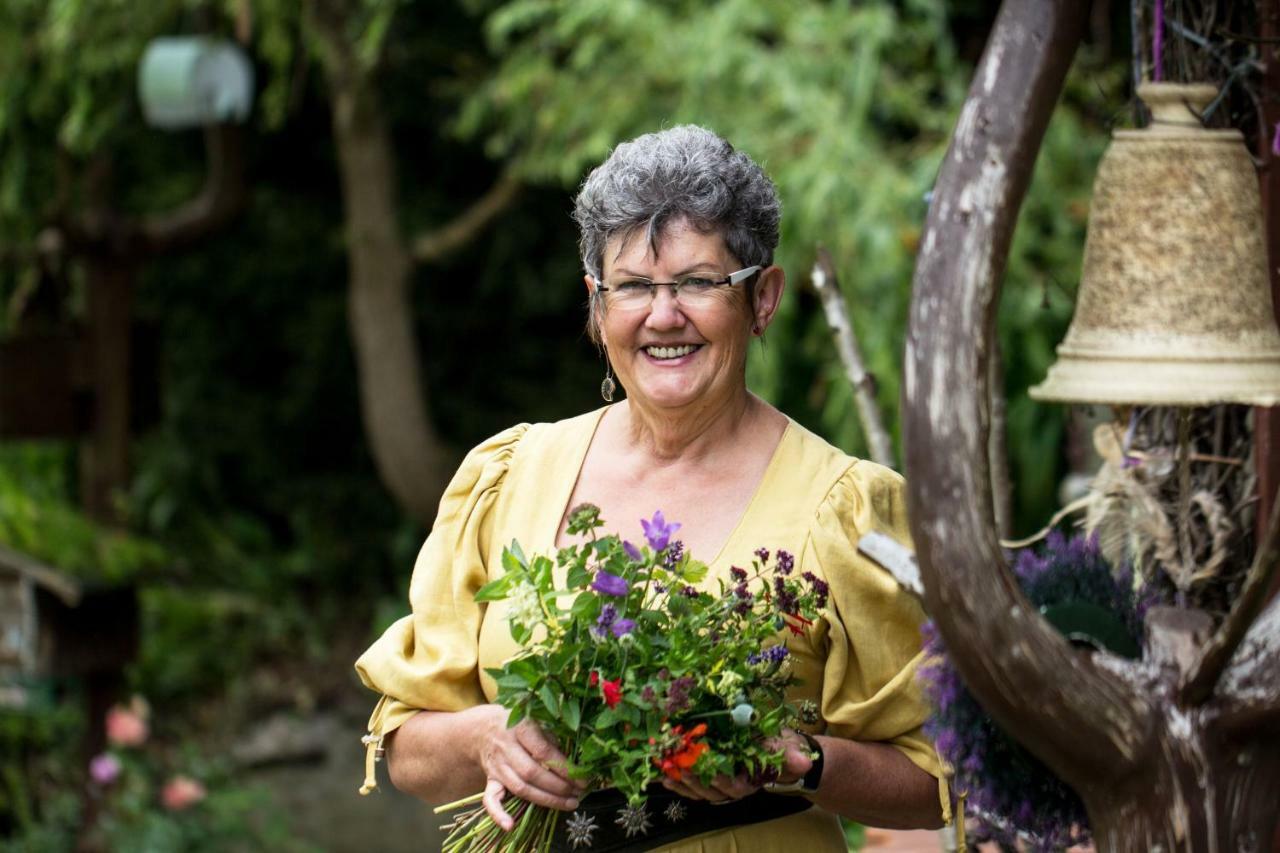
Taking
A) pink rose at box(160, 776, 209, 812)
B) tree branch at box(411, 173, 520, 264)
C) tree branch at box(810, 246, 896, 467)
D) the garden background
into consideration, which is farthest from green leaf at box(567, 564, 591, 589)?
tree branch at box(411, 173, 520, 264)

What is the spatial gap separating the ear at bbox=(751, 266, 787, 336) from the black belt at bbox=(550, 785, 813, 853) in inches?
22.4

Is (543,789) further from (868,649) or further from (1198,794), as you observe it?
(1198,794)

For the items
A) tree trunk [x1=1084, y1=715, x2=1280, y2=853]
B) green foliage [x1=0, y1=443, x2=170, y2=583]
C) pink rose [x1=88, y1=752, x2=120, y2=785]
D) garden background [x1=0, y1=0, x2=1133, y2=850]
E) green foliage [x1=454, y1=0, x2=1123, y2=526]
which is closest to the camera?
tree trunk [x1=1084, y1=715, x2=1280, y2=853]

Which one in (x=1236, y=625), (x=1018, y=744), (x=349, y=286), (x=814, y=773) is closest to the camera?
(x=1236, y=625)

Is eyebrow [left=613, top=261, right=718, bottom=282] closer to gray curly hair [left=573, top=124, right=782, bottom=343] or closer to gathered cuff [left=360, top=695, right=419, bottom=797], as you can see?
gray curly hair [left=573, top=124, right=782, bottom=343]

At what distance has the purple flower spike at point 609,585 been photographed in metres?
1.84

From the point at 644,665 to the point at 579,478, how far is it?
1.46 ft

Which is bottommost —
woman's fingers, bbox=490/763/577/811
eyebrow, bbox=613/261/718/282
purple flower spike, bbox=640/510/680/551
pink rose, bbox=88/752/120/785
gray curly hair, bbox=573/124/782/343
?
pink rose, bbox=88/752/120/785

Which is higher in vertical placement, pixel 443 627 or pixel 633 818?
pixel 443 627

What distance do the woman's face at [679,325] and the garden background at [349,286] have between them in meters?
2.74

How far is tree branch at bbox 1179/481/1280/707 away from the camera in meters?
1.49

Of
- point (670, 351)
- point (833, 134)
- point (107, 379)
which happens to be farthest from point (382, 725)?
point (107, 379)

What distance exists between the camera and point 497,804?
198 cm

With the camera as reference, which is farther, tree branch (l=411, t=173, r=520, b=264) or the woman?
tree branch (l=411, t=173, r=520, b=264)
